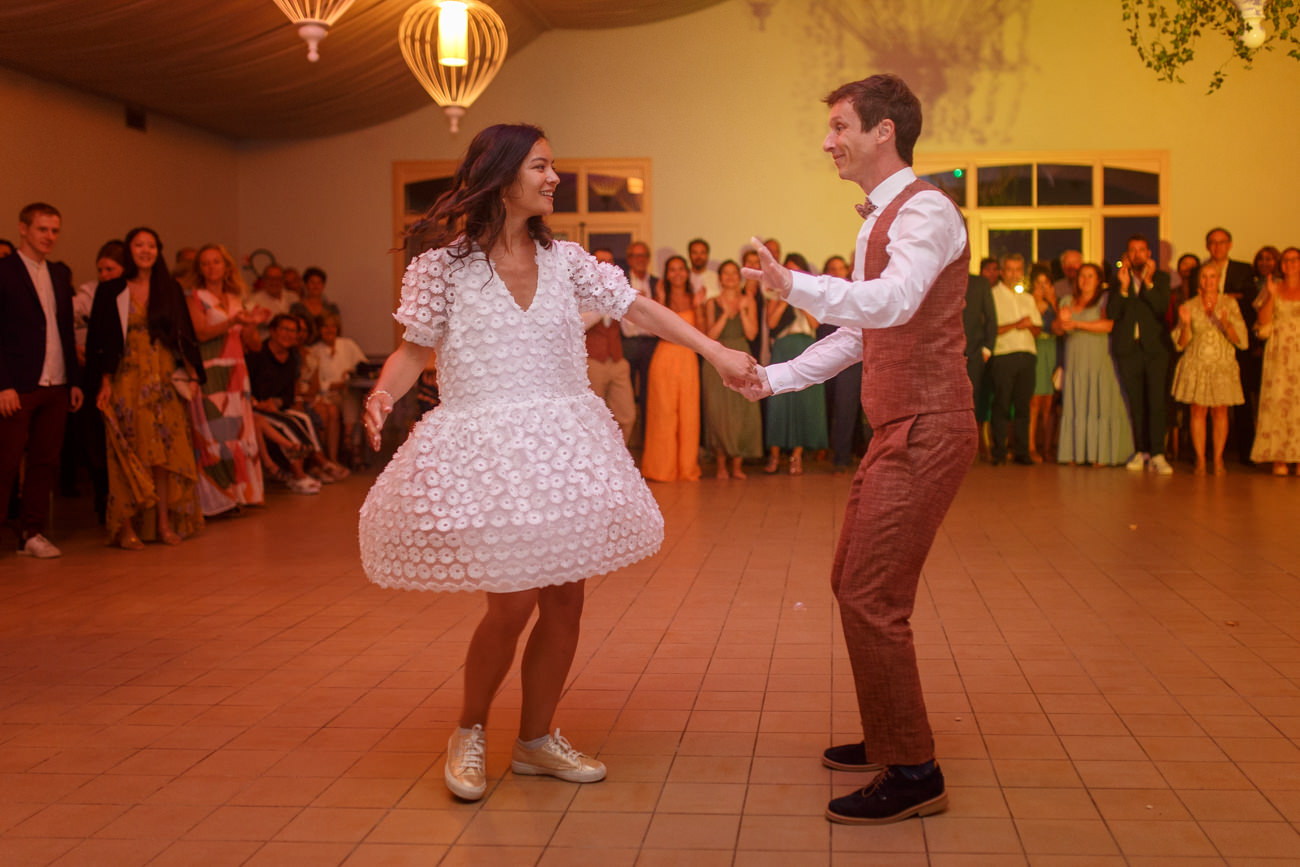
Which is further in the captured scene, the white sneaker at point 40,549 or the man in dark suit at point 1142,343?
the man in dark suit at point 1142,343

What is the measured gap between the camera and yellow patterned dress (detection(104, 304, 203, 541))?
23.2 ft

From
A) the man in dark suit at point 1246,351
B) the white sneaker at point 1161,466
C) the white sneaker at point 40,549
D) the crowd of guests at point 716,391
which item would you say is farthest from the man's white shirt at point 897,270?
the man in dark suit at point 1246,351

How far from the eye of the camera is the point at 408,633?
500 cm

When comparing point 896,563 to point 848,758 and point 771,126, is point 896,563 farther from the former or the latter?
point 771,126

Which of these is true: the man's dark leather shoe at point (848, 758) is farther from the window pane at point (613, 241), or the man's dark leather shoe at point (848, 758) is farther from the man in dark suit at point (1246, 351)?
the window pane at point (613, 241)

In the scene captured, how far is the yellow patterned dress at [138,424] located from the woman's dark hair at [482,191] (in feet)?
14.6

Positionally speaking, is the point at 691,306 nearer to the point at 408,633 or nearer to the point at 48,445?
the point at 48,445

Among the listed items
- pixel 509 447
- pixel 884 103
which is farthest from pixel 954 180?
pixel 509 447

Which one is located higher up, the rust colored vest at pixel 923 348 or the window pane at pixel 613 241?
the window pane at pixel 613 241

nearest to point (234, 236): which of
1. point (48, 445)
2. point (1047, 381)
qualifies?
point (48, 445)

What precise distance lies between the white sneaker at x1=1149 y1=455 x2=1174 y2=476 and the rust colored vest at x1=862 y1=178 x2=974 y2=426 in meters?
8.01

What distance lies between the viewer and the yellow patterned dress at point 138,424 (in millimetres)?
7074

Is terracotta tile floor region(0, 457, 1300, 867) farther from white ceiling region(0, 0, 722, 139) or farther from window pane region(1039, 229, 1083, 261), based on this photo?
window pane region(1039, 229, 1083, 261)

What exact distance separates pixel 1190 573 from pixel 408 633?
11.7 feet
